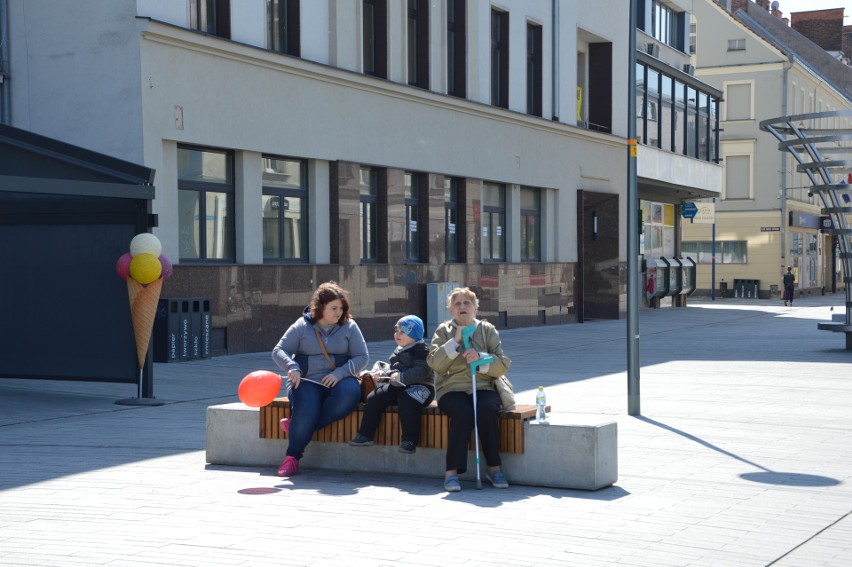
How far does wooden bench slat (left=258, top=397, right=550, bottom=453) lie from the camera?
8.95m

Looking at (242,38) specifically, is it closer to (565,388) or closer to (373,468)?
(565,388)

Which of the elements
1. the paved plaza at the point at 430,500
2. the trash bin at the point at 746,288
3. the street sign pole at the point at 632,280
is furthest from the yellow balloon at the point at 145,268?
the trash bin at the point at 746,288

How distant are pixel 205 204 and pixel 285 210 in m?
2.28

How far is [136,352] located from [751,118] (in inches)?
2037

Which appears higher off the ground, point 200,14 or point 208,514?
point 200,14

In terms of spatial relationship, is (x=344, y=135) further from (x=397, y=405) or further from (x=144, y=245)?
(x=397, y=405)

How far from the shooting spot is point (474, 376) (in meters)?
8.95

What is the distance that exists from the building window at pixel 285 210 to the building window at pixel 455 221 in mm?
5942

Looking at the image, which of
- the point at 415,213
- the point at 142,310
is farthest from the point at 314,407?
the point at 415,213

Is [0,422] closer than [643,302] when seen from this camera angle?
Yes

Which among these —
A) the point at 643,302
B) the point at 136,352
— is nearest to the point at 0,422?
the point at 136,352

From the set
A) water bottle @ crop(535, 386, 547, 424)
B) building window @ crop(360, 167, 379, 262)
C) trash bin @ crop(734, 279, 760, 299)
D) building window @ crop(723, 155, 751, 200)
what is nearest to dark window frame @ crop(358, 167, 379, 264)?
building window @ crop(360, 167, 379, 262)

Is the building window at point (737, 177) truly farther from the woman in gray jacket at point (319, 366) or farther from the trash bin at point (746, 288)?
the woman in gray jacket at point (319, 366)

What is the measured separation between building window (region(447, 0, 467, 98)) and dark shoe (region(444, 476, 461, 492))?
2103cm
